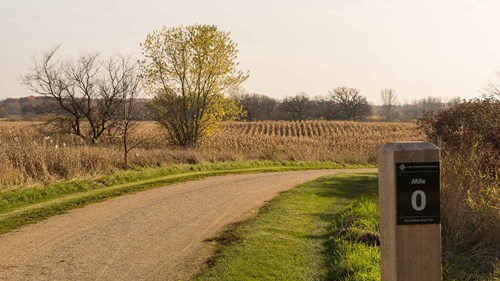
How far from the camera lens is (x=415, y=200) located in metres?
3.95

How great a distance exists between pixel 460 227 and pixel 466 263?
1029 millimetres

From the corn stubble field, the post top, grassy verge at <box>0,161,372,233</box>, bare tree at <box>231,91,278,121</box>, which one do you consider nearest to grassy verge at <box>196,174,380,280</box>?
the post top

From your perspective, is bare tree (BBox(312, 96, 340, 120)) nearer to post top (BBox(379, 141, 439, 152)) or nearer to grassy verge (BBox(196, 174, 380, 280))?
grassy verge (BBox(196, 174, 380, 280))

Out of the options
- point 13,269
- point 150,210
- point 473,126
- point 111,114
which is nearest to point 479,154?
point 473,126

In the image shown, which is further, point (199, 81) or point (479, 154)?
point (199, 81)

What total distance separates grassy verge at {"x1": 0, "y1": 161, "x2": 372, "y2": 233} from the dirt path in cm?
49

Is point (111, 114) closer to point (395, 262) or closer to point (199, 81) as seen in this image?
point (199, 81)

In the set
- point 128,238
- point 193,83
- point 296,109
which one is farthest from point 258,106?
point 128,238

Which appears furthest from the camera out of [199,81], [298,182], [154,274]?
[199,81]

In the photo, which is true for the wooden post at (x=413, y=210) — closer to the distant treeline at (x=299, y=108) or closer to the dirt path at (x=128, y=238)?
the dirt path at (x=128, y=238)

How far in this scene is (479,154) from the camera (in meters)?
11.8

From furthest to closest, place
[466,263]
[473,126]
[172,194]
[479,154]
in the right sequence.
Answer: [473,126] < [172,194] < [479,154] < [466,263]

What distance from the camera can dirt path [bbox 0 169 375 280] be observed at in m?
7.57

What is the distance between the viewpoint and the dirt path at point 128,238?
757 cm
